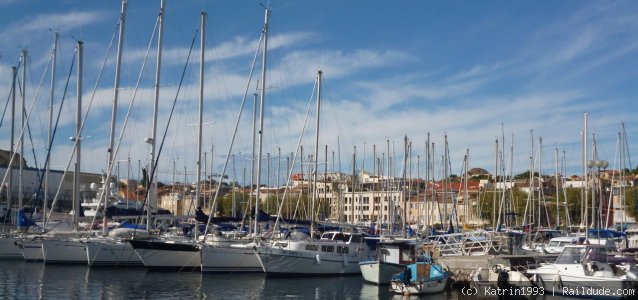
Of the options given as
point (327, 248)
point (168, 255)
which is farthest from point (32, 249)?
point (327, 248)

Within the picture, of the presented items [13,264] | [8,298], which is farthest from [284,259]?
[13,264]

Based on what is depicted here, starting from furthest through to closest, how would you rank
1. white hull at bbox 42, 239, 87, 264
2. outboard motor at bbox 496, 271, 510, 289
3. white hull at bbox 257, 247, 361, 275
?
white hull at bbox 42, 239, 87, 264 → white hull at bbox 257, 247, 361, 275 → outboard motor at bbox 496, 271, 510, 289

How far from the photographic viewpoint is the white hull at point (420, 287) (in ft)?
109

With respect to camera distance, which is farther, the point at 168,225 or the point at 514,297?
the point at 168,225

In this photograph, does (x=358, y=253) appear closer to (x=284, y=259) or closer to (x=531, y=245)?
(x=284, y=259)

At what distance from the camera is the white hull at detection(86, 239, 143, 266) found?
43.6 meters

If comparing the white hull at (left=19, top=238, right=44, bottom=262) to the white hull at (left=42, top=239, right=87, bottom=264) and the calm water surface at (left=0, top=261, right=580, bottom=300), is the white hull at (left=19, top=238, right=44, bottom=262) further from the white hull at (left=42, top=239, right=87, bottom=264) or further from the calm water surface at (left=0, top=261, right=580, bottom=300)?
the calm water surface at (left=0, top=261, right=580, bottom=300)

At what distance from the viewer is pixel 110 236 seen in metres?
45.7

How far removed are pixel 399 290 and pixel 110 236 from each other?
22212 mm

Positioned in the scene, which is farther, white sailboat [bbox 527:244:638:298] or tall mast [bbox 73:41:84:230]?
tall mast [bbox 73:41:84:230]

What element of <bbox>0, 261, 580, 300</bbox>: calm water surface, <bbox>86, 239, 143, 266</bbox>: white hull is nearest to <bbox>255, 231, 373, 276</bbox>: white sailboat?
<bbox>0, 261, 580, 300</bbox>: calm water surface

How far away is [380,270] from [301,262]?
19.7 feet

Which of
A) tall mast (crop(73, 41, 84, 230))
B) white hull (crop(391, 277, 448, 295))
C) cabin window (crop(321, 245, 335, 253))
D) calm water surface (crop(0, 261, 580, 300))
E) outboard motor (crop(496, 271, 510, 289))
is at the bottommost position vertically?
calm water surface (crop(0, 261, 580, 300))

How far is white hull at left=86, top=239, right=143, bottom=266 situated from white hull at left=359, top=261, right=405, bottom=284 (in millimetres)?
16668
